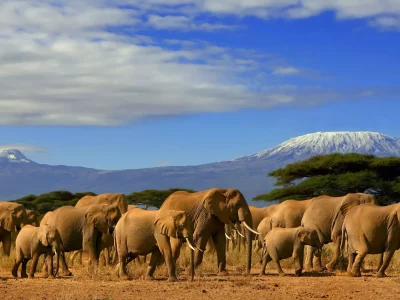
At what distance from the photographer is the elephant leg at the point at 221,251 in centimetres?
1967

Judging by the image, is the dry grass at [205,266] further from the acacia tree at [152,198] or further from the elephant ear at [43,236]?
the acacia tree at [152,198]

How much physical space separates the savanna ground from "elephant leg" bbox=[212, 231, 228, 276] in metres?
0.24

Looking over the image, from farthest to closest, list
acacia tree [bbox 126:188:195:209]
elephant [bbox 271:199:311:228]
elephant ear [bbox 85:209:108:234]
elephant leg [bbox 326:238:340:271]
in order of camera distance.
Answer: acacia tree [bbox 126:188:195:209] < elephant [bbox 271:199:311:228] < elephant leg [bbox 326:238:340:271] < elephant ear [bbox 85:209:108:234]

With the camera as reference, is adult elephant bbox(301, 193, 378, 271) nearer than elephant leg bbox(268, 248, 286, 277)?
No

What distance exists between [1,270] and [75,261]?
3.17 m

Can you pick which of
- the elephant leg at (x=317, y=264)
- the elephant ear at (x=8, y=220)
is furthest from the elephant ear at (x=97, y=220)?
the elephant leg at (x=317, y=264)

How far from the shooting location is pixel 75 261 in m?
25.3

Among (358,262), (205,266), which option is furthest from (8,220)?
(358,262)

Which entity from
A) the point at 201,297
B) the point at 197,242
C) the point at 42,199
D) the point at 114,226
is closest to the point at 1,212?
the point at 114,226

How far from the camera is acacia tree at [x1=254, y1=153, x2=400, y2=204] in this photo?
1852 inches

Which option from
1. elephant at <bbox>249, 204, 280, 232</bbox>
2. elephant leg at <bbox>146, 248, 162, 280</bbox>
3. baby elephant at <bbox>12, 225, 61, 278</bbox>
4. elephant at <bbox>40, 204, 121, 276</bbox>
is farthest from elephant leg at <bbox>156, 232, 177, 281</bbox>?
elephant at <bbox>249, 204, 280, 232</bbox>

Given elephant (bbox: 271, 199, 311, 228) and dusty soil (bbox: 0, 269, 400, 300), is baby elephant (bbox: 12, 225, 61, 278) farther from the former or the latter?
elephant (bbox: 271, 199, 311, 228)

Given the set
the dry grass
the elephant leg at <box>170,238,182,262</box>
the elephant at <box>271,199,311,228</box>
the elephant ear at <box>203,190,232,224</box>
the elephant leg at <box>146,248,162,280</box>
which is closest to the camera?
the elephant leg at <box>170,238,182,262</box>

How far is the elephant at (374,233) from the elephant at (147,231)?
12.9 feet
